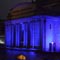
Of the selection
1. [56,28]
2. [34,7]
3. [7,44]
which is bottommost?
[7,44]

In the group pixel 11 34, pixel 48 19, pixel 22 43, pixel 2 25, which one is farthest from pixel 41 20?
pixel 2 25

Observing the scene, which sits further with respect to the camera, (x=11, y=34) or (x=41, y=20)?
(x=11, y=34)

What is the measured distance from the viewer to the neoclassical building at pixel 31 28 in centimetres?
2381

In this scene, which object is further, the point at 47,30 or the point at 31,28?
the point at 31,28

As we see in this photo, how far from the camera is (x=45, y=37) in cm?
2381

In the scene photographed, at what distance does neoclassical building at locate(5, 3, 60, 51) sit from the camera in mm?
23812

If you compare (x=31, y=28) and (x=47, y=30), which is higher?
(x=31, y=28)

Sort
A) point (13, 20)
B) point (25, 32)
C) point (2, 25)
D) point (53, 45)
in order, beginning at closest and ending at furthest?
point (53, 45), point (25, 32), point (13, 20), point (2, 25)

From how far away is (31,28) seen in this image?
25.8m

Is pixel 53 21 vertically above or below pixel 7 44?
above

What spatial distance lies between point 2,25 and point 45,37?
34.7 ft

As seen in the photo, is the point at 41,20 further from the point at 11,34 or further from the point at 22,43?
the point at 11,34

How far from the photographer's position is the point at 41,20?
24.1 meters

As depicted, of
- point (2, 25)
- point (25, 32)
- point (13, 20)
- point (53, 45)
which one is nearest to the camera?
point (53, 45)
